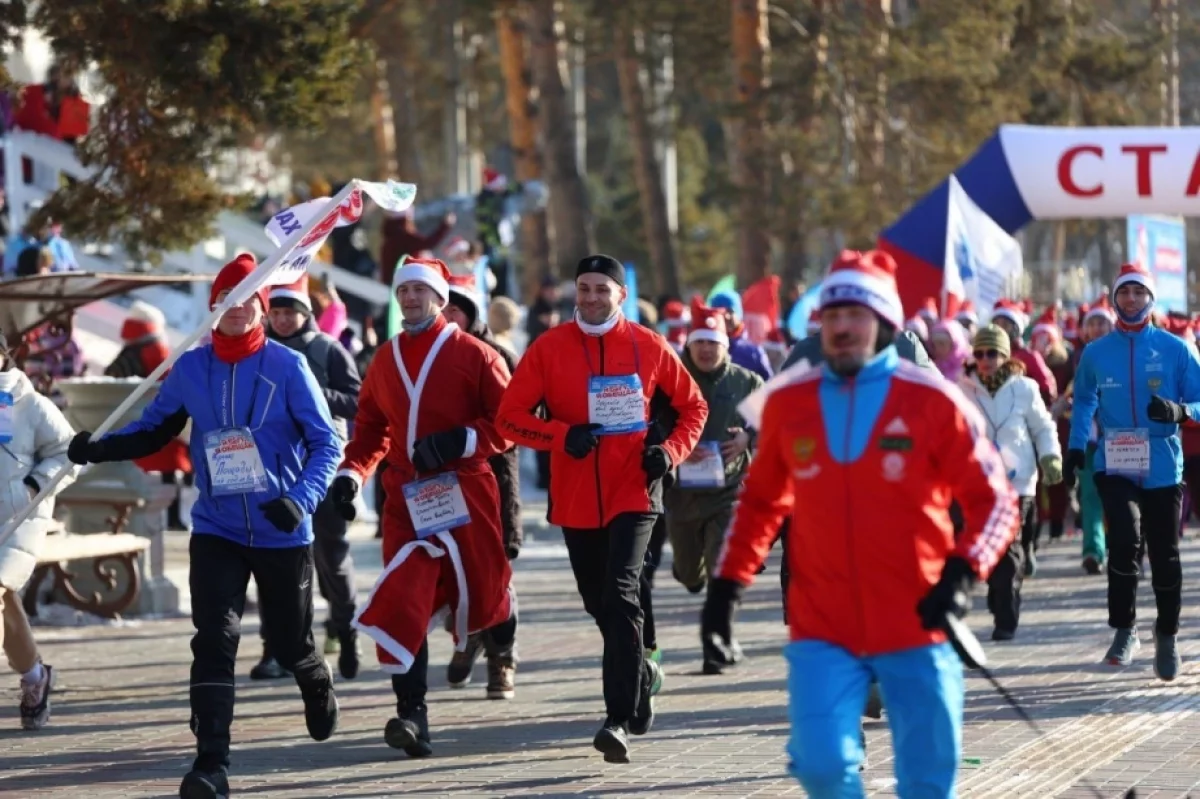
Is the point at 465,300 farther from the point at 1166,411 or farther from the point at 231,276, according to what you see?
the point at 1166,411

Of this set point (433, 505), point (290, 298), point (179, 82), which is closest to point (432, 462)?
point (433, 505)

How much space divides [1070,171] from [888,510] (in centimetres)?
1506

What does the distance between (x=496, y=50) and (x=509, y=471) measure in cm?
4489

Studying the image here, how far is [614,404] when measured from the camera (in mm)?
9242

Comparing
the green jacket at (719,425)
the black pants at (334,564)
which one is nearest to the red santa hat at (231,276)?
the black pants at (334,564)

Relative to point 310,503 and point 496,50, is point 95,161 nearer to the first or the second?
point 310,503

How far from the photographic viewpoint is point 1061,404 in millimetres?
16531

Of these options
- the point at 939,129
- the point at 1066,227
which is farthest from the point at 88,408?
the point at 1066,227

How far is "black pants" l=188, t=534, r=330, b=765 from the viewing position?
830 centimetres

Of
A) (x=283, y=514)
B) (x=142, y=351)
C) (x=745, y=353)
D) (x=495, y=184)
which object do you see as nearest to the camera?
(x=283, y=514)

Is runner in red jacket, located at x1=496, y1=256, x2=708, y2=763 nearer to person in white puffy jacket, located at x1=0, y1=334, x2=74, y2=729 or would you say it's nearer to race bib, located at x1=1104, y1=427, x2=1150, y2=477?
person in white puffy jacket, located at x1=0, y1=334, x2=74, y2=729

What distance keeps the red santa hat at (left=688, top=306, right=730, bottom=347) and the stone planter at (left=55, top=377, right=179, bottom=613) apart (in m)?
4.05

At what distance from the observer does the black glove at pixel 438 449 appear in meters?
9.46

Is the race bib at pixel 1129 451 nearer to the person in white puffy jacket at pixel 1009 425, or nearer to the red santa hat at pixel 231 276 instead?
the person in white puffy jacket at pixel 1009 425
